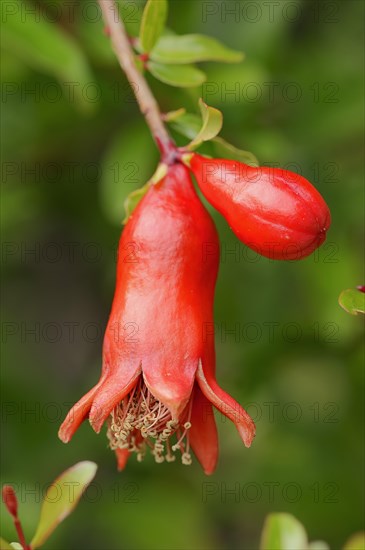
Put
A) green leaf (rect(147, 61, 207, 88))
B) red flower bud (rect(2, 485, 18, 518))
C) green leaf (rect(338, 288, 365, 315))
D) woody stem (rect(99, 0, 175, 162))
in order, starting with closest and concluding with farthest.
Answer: red flower bud (rect(2, 485, 18, 518)) < green leaf (rect(338, 288, 365, 315)) < woody stem (rect(99, 0, 175, 162)) < green leaf (rect(147, 61, 207, 88))

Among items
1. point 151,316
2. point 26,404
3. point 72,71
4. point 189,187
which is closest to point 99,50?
point 72,71

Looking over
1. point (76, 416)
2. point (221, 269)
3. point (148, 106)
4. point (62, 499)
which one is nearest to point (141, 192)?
point (148, 106)

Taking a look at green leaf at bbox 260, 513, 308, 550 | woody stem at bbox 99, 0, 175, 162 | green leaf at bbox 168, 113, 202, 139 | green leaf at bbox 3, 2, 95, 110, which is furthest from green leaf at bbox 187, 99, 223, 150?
green leaf at bbox 260, 513, 308, 550

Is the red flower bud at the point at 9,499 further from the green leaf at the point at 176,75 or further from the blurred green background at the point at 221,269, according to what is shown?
the green leaf at the point at 176,75

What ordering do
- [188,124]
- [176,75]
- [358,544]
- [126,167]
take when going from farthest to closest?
[126,167] → [176,75] → [188,124] → [358,544]

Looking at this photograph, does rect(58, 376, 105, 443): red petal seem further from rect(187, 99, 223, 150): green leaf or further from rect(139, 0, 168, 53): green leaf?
rect(139, 0, 168, 53): green leaf

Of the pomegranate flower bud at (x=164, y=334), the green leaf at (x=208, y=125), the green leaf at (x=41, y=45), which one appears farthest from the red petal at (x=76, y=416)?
the green leaf at (x=41, y=45)

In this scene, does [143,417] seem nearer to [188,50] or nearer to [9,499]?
[9,499]
